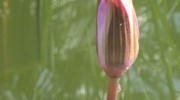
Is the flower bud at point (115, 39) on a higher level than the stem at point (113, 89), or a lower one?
higher

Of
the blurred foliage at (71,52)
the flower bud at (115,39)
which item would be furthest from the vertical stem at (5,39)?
the flower bud at (115,39)

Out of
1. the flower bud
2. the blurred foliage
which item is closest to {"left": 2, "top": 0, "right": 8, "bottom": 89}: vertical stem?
the blurred foliage

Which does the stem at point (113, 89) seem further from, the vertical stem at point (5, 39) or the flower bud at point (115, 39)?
the vertical stem at point (5, 39)

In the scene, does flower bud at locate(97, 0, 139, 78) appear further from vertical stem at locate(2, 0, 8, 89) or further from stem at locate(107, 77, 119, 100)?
vertical stem at locate(2, 0, 8, 89)

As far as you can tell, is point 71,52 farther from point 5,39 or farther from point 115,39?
point 115,39

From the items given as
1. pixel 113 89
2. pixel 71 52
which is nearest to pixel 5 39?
pixel 71 52

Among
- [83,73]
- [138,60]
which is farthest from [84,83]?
[138,60]

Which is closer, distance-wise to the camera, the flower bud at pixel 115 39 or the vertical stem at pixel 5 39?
the flower bud at pixel 115 39
